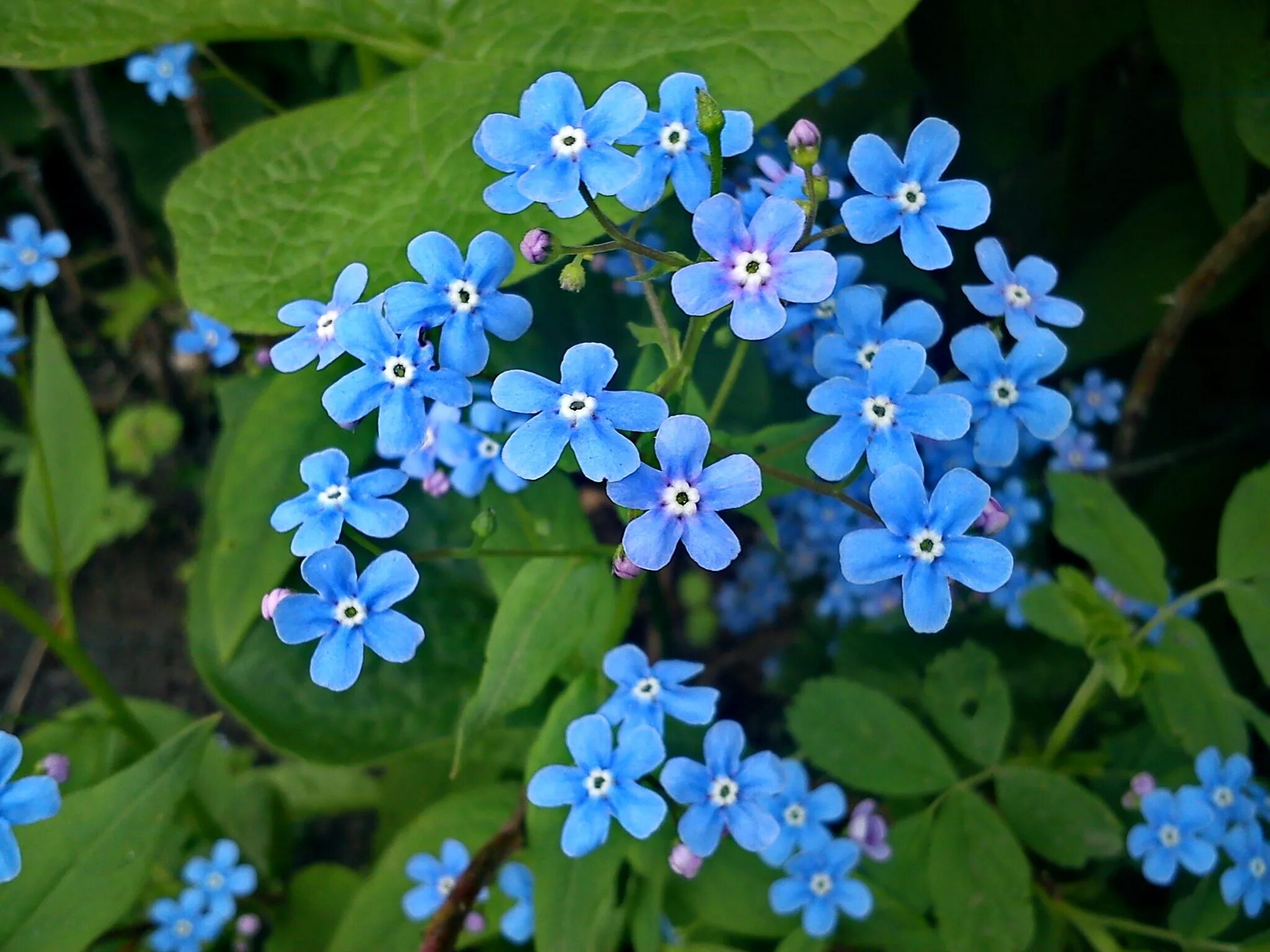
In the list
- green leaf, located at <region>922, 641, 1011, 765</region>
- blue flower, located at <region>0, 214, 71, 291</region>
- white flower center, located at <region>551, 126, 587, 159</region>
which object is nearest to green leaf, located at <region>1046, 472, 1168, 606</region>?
green leaf, located at <region>922, 641, 1011, 765</region>

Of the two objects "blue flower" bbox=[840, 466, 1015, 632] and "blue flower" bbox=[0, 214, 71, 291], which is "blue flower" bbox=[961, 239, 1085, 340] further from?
"blue flower" bbox=[0, 214, 71, 291]

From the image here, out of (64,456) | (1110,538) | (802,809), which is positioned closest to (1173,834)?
(1110,538)

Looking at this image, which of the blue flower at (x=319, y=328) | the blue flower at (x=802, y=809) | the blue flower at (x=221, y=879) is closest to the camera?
the blue flower at (x=319, y=328)

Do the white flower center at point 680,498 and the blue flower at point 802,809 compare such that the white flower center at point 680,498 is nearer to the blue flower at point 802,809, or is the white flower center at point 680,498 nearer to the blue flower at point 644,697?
the blue flower at point 644,697

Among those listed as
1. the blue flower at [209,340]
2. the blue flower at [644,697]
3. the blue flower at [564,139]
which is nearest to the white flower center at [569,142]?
the blue flower at [564,139]

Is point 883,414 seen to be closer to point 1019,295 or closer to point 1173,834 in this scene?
point 1019,295

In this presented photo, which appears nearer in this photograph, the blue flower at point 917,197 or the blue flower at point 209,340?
the blue flower at point 917,197

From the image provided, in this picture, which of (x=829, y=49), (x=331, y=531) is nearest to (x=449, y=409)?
(x=331, y=531)
